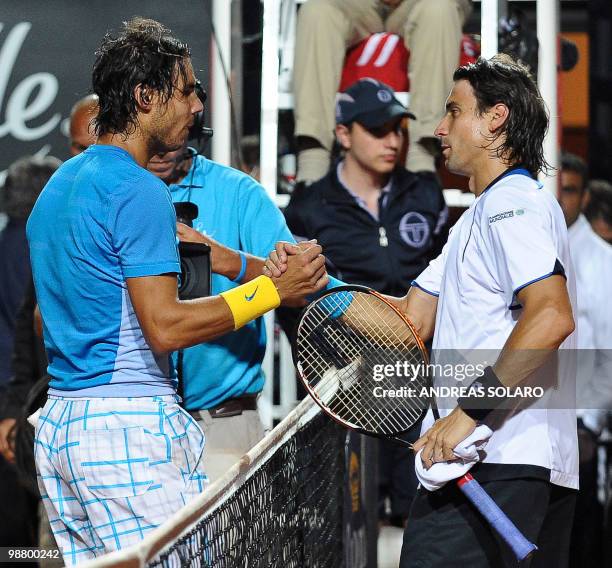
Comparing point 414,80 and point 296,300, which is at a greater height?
point 414,80

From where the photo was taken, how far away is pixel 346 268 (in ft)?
14.3

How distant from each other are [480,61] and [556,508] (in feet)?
3.62

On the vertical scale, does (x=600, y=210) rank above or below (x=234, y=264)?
below

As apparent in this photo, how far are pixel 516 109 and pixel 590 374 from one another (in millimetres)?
2812

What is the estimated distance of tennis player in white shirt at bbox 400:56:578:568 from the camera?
8.82 ft

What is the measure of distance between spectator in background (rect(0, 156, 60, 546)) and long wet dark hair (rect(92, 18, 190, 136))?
7.16ft

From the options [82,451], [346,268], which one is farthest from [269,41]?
[82,451]

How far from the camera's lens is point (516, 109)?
2980 mm

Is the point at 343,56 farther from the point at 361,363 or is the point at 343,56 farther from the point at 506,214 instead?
the point at 506,214

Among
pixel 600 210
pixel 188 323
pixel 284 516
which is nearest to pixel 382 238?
pixel 284 516

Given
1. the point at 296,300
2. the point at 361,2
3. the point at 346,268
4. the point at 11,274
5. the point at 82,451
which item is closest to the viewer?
the point at 82,451

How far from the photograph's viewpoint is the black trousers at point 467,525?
2787 mm

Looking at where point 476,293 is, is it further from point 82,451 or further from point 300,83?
point 300,83

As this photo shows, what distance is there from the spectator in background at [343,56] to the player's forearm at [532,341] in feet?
6.25
